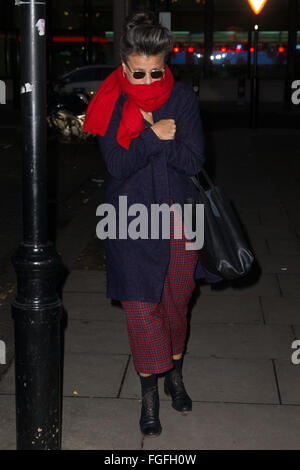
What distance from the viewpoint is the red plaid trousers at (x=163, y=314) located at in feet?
12.2

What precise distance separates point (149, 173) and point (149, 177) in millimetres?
19

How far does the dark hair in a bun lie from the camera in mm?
3323

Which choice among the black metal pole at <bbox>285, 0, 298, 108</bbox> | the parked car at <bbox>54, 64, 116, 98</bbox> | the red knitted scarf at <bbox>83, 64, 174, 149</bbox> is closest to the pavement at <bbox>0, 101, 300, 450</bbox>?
the red knitted scarf at <bbox>83, 64, 174, 149</bbox>

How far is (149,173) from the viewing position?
141 inches

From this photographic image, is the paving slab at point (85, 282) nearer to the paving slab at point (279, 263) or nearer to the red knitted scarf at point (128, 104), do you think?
the paving slab at point (279, 263)

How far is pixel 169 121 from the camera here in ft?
11.3

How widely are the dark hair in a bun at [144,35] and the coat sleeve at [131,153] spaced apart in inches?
13.8

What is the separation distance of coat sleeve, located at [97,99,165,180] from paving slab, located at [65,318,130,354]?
1.72m

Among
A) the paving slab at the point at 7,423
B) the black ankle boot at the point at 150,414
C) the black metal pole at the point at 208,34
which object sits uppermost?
the black ankle boot at the point at 150,414

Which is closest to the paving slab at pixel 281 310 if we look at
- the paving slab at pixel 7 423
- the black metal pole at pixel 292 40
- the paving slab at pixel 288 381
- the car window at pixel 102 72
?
the paving slab at pixel 288 381

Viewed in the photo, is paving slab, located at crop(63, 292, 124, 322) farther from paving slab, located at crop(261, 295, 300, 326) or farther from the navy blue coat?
the navy blue coat

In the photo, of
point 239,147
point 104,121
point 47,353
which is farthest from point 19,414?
point 239,147

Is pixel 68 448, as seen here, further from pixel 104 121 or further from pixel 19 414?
pixel 104 121

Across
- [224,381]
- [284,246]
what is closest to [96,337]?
[224,381]
